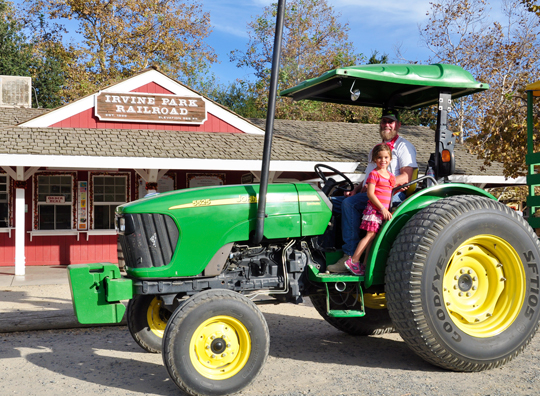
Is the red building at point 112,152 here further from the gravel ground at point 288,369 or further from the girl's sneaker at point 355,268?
the girl's sneaker at point 355,268

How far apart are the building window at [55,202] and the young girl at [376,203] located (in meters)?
10.9

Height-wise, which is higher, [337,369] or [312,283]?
[312,283]

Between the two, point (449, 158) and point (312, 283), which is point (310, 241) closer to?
point (312, 283)

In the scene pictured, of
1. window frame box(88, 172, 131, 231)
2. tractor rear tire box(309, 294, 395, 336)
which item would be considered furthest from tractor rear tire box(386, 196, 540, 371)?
window frame box(88, 172, 131, 231)

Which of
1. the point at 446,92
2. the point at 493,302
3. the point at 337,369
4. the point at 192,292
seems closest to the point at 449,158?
the point at 446,92

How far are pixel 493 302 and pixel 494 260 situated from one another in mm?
331

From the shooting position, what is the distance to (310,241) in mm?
4215

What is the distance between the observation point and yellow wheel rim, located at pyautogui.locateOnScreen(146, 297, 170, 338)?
4.53 meters

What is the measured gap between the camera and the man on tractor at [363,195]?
161 inches

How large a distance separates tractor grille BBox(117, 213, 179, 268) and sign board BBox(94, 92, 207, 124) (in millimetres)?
9372

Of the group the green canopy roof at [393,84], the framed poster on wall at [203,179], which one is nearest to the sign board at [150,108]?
the framed poster on wall at [203,179]

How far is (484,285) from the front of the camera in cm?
418

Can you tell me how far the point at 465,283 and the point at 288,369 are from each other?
1.54 m

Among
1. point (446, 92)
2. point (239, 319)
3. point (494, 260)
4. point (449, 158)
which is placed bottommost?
point (239, 319)
